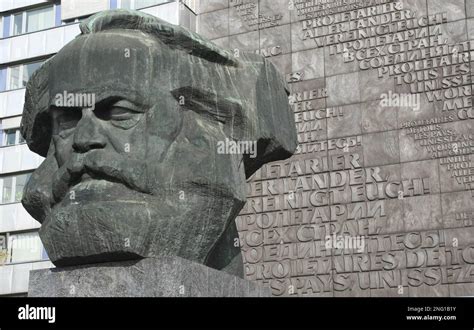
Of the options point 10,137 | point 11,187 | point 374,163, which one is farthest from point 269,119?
point 10,137

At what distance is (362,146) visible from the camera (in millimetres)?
16703

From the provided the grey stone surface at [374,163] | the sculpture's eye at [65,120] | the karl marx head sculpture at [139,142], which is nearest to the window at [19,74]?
the grey stone surface at [374,163]

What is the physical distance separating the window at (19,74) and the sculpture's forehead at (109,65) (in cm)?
2065

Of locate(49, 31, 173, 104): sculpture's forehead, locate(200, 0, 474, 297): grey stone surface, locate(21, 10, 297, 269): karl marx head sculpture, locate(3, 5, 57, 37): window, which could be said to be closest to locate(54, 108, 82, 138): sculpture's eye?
locate(21, 10, 297, 269): karl marx head sculpture

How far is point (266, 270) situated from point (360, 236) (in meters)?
2.21

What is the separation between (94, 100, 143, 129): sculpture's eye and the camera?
606cm

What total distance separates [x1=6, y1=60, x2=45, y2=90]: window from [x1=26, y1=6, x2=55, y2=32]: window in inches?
52.8

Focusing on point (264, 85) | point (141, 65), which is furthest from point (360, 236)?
point (141, 65)

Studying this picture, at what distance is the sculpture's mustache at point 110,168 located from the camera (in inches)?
231

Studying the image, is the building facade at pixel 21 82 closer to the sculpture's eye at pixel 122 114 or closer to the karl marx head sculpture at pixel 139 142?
the karl marx head sculpture at pixel 139 142

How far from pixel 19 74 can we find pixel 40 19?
2.05m

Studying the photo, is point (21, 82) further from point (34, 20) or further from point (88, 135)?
point (88, 135)

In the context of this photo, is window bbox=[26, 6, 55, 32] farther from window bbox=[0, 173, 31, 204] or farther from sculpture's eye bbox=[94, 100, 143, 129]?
sculpture's eye bbox=[94, 100, 143, 129]

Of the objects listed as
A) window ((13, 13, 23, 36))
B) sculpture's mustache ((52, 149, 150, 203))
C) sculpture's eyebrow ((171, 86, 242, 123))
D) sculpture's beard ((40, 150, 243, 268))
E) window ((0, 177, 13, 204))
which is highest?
window ((13, 13, 23, 36))
